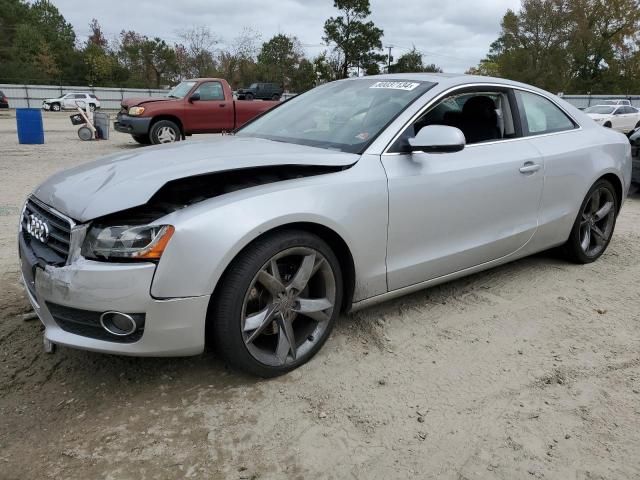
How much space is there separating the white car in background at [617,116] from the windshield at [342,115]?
2049cm

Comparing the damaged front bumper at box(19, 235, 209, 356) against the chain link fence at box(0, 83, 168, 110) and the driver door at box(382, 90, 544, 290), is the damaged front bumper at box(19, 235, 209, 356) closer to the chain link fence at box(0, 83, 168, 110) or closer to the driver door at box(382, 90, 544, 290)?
the driver door at box(382, 90, 544, 290)

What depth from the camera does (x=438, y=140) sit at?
2873mm

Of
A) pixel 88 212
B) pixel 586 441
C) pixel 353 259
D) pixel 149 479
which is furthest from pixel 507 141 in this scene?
pixel 149 479

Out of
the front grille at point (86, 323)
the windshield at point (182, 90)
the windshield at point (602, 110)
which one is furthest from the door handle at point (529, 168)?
the windshield at point (602, 110)

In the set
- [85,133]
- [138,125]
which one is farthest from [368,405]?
[85,133]

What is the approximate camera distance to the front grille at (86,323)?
225 centimetres

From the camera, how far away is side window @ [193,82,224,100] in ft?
41.7

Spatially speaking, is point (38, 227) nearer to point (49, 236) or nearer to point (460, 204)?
point (49, 236)

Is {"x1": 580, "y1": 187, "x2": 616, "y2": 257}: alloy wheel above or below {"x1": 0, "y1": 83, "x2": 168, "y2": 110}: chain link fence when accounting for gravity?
below

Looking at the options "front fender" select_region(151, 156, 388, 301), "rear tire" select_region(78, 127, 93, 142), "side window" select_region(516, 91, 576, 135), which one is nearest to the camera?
"front fender" select_region(151, 156, 388, 301)

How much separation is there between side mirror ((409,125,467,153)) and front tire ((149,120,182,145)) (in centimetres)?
1014

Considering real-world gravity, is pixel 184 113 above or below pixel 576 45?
below

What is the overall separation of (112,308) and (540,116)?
333 centimetres

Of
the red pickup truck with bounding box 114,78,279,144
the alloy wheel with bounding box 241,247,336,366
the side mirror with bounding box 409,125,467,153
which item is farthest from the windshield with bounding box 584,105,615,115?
the alloy wheel with bounding box 241,247,336,366
